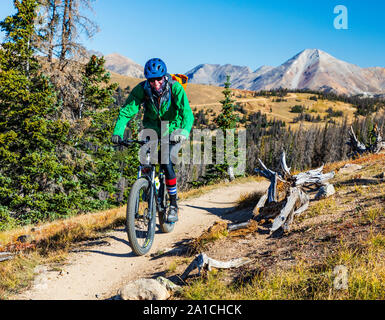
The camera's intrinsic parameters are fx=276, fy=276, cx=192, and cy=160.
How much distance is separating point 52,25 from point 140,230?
16.9 metres

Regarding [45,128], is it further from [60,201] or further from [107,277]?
[107,277]

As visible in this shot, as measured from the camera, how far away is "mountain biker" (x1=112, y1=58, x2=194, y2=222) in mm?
5023

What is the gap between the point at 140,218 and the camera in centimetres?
504

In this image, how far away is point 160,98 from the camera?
5355 millimetres

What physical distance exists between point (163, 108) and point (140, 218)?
Answer: 216cm

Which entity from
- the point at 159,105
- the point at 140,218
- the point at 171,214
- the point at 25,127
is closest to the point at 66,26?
the point at 25,127

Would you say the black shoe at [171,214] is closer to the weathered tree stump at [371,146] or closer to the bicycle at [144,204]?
the bicycle at [144,204]

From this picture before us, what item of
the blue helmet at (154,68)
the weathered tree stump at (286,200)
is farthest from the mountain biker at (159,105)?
the weathered tree stump at (286,200)

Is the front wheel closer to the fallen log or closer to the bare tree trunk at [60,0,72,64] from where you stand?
the fallen log

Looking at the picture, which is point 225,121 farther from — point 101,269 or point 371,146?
point 101,269

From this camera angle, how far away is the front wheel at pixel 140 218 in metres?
4.70

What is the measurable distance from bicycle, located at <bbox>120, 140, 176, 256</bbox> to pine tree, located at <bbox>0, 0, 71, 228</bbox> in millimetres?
13435

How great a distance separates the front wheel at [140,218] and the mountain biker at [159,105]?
75cm

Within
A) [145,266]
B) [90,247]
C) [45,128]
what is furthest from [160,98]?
[45,128]
